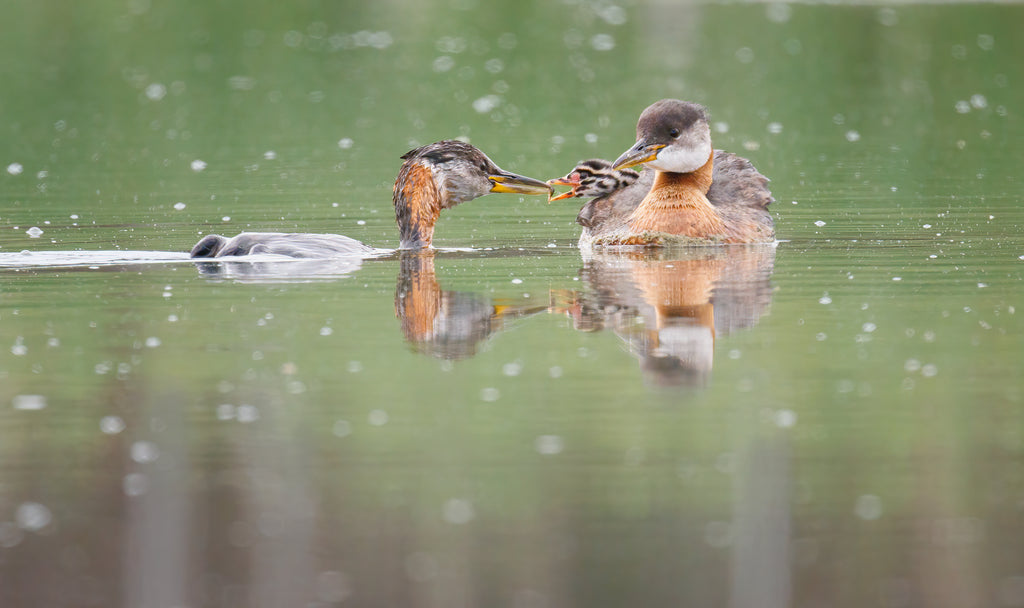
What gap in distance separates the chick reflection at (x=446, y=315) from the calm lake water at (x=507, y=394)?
3cm

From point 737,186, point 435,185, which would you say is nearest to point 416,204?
point 435,185

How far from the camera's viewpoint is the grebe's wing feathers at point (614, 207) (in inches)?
501

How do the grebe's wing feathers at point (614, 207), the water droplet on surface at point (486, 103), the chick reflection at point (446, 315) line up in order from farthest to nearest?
the water droplet on surface at point (486, 103) < the grebe's wing feathers at point (614, 207) < the chick reflection at point (446, 315)

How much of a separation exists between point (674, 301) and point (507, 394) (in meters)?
2.34

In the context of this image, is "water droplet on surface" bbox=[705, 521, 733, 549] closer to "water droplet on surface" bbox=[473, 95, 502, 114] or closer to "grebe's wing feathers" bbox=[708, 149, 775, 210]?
"grebe's wing feathers" bbox=[708, 149, 775, 210]

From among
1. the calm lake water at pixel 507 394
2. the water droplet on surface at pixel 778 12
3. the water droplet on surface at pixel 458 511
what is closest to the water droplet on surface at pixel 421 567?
the calm lake water at pixel 507 394

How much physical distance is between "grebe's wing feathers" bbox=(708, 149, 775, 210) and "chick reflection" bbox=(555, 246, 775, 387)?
0.78 metres

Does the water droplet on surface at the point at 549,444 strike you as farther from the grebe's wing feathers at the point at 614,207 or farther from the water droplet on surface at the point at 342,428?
the grebe's wing feathers at the point at 614,207

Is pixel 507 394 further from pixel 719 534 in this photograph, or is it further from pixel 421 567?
pixel 421 567

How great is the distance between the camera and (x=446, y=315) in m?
9.33

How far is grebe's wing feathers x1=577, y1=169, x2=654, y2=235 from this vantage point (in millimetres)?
12734

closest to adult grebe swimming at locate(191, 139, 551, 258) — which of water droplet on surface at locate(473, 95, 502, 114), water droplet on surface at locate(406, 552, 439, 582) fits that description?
water droplet on surface at locate(406, 552, 439, 582)

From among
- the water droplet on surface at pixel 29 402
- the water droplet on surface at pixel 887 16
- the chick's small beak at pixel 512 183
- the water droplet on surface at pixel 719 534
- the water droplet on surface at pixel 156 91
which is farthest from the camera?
the water droplet on surface at pixel 887 16

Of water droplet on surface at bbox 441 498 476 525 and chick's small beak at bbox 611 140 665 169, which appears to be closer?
water droplet on surface at bbox 441 498 476 525
